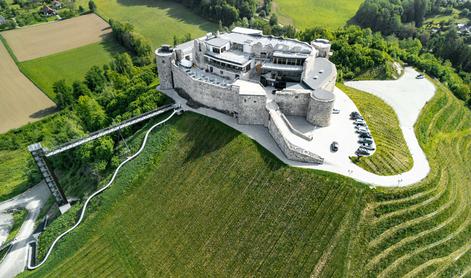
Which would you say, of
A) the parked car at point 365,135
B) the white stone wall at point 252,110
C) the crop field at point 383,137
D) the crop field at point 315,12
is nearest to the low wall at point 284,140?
the white stone wall at point 252,110

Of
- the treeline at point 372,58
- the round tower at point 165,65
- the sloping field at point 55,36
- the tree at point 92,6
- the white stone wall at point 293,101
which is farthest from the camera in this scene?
the tree at point 92,6

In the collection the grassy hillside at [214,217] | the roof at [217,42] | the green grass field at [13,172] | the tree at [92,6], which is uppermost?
the roof at [217,42]

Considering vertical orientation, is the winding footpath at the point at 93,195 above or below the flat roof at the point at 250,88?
below

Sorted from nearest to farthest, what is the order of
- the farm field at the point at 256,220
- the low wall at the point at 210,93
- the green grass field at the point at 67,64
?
the farm field at the point at 256,220 < the low wall at the point at 210,93 < the green grass field at the point at 67,64

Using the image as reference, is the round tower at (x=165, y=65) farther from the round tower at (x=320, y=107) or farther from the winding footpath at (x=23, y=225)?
the winding footpath at (x=23, y=225)

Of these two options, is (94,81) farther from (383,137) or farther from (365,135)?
(383,137)

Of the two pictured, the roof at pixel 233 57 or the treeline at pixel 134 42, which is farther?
the treeline at pixel 134 42

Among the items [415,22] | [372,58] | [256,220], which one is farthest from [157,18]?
[256,220]

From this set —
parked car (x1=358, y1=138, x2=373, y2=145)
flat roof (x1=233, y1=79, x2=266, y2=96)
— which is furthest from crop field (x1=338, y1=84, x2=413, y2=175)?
flat roof (x1=233, y1=79, x2=266, y2=96)
